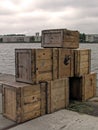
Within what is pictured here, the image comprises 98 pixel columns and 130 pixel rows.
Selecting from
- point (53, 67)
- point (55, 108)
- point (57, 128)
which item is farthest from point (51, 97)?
point (57, 128)

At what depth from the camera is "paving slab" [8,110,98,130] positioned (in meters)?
5.77

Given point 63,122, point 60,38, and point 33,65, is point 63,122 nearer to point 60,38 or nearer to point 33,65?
point 33,65

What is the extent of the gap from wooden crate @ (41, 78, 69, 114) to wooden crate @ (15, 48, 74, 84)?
6.1 inches

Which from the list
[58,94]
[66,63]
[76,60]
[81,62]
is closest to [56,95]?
[58,94]

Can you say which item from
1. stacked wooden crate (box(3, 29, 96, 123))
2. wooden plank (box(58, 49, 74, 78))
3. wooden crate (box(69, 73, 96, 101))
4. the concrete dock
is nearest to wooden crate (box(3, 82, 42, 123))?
stacked wooden crate (box(3, 29, 96, 123))

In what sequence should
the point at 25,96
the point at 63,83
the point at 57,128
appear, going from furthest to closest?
the point at 63,83, the point at 25,96, the point at 57,128

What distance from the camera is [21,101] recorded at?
6.03 m

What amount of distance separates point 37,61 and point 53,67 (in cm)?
65

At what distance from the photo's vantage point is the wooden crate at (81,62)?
7.78m

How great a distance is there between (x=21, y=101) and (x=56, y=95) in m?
1.24

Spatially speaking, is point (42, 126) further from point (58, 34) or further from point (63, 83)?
point (58, 34)

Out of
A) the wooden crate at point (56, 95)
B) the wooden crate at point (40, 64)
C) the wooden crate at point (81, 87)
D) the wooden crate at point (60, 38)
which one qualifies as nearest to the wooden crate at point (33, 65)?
the wooden crate at point (40, 64)

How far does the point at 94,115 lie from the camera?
6.71 metres

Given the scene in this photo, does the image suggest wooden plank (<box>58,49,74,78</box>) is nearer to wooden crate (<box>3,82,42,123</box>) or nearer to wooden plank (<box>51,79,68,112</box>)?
wooden plank (<box>51,79,68,112</box>)
